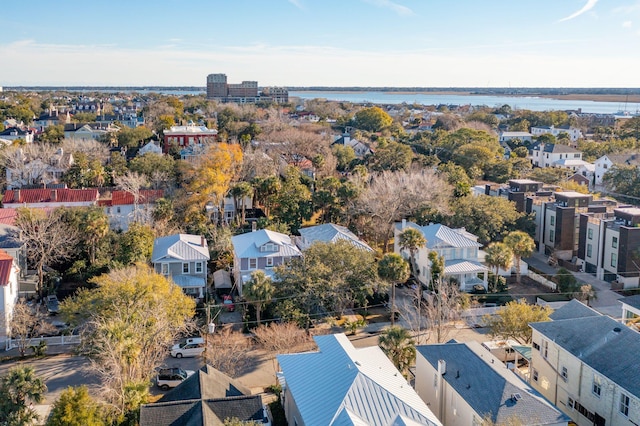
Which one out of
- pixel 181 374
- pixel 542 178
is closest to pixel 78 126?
pixel 542 178

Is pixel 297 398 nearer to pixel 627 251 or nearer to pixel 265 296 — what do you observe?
pixel 265 296

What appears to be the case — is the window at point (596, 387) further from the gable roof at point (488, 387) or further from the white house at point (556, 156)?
the white house at point (556, 156)

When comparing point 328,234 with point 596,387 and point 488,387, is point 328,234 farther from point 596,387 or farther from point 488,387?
point 596,387

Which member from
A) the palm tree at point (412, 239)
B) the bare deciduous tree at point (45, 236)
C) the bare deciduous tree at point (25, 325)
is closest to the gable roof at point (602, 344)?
the palm tree at point (412, 239)

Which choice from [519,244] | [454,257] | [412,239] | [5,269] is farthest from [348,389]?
[519,244]

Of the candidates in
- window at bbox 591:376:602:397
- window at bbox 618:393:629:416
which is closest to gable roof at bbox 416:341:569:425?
window at bbox 618:393:629:416

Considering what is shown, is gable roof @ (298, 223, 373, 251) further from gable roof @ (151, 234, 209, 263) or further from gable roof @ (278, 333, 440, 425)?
gable roof @ (278, 333, 440, 425)
